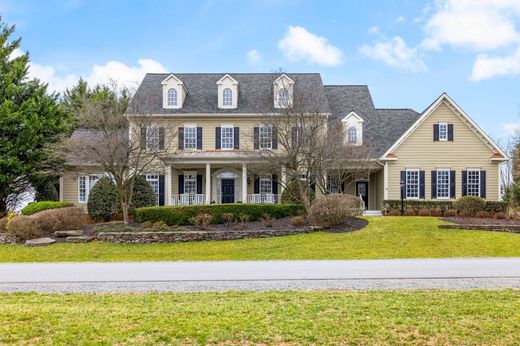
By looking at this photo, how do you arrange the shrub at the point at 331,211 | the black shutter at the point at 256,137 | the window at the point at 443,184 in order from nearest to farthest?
the shrub at the point at 331,211
the window at the point at 443,184
the black shutter at the point at 256,137

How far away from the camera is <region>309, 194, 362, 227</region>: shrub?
1927cm

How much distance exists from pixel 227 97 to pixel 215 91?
161cm

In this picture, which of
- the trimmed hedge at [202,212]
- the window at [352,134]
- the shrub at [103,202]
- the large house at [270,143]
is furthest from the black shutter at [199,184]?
the window at [352,134]

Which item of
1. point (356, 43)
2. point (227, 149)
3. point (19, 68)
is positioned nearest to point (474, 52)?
point (356, 43)

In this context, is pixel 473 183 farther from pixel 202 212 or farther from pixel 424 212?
pixel 202 212

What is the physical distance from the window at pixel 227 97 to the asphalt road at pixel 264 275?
57.0 feet

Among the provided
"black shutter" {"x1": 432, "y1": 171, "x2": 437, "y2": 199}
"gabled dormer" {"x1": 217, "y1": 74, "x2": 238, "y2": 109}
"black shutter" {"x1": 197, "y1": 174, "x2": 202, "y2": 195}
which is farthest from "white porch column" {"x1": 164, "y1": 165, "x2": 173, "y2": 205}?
"black shutter" {"x1": 432, "y1": 171, "x2": 437, "y2": 199}

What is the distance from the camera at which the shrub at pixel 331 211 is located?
63.2 ft

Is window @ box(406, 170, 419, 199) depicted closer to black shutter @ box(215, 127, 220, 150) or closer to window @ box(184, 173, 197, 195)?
black shutter @ box(215, 127, 220, 150)

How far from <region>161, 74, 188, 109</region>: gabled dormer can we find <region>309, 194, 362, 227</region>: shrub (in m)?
13.3

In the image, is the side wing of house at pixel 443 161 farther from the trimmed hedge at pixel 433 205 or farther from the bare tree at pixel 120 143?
the bare tree at pixel 120 143

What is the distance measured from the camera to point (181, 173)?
28.8m

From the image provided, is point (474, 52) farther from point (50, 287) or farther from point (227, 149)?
point (50, 287)

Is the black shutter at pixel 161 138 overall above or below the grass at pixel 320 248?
above
